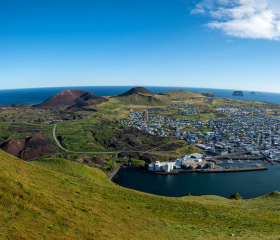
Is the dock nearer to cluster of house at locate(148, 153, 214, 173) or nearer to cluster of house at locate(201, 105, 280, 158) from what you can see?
cluster of house at locate(148, 153, 214, 173)

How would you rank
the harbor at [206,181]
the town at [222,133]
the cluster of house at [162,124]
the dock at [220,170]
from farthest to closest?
the cluster of house at [162,124] < the town at [222,133] < the dock at [220,170] < the harbor at [206,181]

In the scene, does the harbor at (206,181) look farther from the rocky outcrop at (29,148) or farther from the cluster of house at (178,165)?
the rocky outcrop at (29,148)

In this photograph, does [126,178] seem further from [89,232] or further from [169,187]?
[89,232]

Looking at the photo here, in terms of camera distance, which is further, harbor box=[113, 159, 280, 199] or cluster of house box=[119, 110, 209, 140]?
cluster of house box=[119, 110, 209, 140]

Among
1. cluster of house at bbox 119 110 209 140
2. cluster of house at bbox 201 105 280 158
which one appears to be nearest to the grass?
cluster of house at bbox 119 110 209 140

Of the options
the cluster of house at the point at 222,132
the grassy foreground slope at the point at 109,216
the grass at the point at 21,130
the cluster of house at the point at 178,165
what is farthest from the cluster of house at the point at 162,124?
the grassy foreground slope at the point at 109,216

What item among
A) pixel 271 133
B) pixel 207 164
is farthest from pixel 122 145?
pixel 271 133

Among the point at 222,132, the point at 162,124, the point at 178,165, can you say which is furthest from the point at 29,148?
the point at 222,132

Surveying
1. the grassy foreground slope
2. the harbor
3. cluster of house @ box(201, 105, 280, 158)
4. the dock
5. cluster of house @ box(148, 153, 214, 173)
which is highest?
the grassy foreground slope
